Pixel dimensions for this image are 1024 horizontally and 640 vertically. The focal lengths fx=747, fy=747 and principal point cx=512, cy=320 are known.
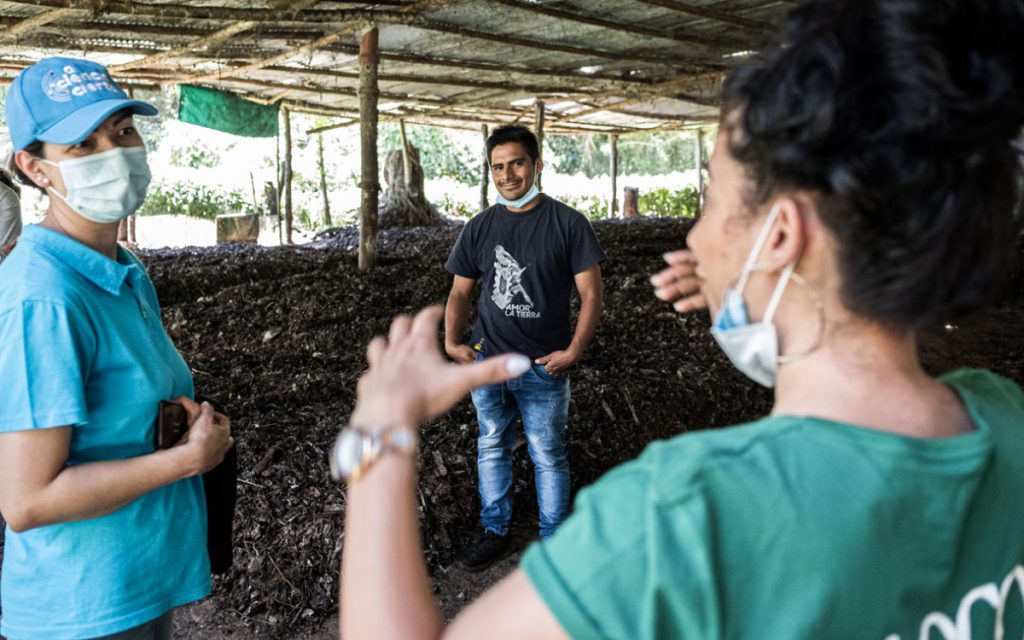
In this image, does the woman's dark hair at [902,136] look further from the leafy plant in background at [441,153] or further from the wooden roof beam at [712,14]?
the leafy plant in background at [441,153]

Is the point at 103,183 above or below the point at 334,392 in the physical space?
above

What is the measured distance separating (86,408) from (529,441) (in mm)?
2306

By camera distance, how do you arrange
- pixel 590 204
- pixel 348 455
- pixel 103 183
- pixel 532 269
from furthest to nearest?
pixel 590 204
pixel 532 269
pixel 103 183
pixel 348 455

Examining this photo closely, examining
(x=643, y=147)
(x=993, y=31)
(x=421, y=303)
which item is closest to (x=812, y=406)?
(x=993, y=31)

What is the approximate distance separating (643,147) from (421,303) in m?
31.1

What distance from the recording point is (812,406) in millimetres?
899

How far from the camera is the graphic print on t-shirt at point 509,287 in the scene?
11.8ft

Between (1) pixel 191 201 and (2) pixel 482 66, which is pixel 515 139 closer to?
(2) pixel 482 66

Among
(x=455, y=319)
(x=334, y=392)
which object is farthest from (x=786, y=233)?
(x=334, y=392)

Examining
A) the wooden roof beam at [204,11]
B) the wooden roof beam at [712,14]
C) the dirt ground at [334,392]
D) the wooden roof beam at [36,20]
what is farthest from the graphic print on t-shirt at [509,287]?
the wooden roof beam at [36,20]

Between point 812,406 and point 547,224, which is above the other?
point 547,224

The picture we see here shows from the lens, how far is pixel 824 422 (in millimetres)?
833

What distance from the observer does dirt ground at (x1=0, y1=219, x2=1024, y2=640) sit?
3.46 metres

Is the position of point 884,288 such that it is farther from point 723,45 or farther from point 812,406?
point 723,45
